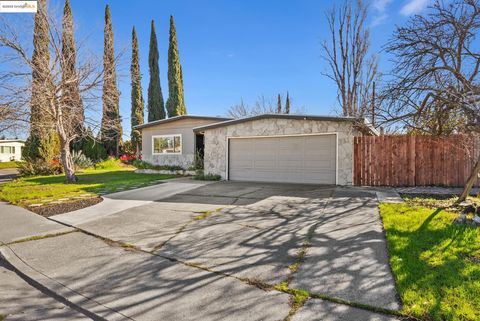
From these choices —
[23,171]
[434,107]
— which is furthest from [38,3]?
[434,107]

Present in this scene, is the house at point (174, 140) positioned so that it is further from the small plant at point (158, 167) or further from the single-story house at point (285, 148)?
the single-story house at point (285, 148)

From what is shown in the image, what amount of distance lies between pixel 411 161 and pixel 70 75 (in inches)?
545

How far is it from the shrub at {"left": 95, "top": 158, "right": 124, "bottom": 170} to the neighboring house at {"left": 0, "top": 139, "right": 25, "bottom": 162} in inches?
871

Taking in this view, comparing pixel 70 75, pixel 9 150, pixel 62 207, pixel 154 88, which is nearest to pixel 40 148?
pixel 70 75

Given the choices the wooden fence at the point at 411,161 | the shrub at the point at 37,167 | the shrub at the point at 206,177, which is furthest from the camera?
the shrub at the point at 37,167

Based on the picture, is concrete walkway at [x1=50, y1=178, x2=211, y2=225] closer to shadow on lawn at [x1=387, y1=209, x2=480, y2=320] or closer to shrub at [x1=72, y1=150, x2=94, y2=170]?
shadow on lawn at [x1=387, y1=209, x2=480, y2=320]

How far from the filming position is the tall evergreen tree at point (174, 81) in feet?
87.7

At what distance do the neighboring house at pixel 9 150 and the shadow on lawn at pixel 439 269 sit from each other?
43940 millimetres

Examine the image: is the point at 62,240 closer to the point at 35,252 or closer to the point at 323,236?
the point at 35,252

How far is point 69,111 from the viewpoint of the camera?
1269 cm

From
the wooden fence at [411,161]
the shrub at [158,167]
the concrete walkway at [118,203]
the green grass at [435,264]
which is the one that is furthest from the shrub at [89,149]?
the green grass at [435,264]

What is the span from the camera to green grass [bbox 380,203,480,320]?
8.41ft

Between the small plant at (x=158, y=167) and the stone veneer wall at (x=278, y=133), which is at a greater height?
the stone veneer wall at (x=278, y=133)

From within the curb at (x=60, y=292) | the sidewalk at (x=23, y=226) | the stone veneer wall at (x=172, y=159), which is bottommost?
the curb at (x=60, y=292)
